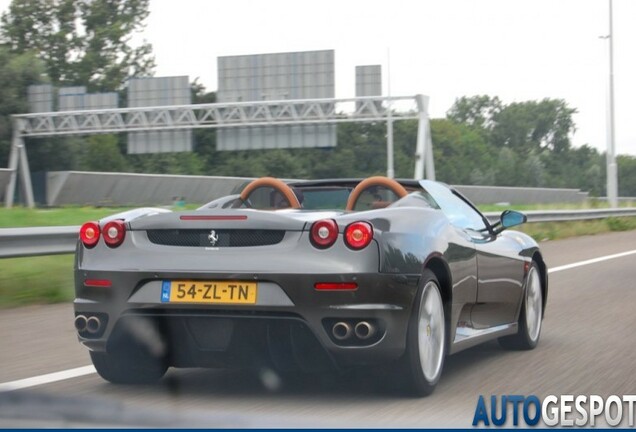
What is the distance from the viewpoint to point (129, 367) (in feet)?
19.8

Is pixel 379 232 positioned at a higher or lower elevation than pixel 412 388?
higher

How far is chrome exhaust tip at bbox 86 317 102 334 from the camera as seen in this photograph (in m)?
5.75

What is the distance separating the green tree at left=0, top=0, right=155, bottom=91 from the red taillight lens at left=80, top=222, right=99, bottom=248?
89684mm

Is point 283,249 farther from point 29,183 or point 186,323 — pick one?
point 29,183

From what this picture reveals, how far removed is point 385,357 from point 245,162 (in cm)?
7261

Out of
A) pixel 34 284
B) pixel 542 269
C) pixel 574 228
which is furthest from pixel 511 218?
pixel 574 228

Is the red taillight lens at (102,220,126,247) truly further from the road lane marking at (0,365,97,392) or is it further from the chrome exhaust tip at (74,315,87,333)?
the road lane marking at (0,365,97,392)

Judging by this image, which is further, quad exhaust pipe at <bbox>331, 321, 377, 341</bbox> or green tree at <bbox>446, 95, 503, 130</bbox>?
green tree at <bbox>446, 95, 503, 130</bbox>

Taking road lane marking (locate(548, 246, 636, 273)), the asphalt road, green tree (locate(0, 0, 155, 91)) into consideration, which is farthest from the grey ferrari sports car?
green tree (locate(0, 0, 155, 91))

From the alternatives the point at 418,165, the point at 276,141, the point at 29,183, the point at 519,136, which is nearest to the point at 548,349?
the point at 418,165

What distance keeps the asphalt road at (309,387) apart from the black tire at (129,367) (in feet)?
0.24

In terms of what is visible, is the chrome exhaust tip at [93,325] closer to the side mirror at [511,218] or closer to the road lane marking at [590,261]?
the side mirror at [511,218]

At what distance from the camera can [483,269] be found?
271 inches

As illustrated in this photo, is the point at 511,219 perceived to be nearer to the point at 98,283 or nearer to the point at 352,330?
the point at 352,330
